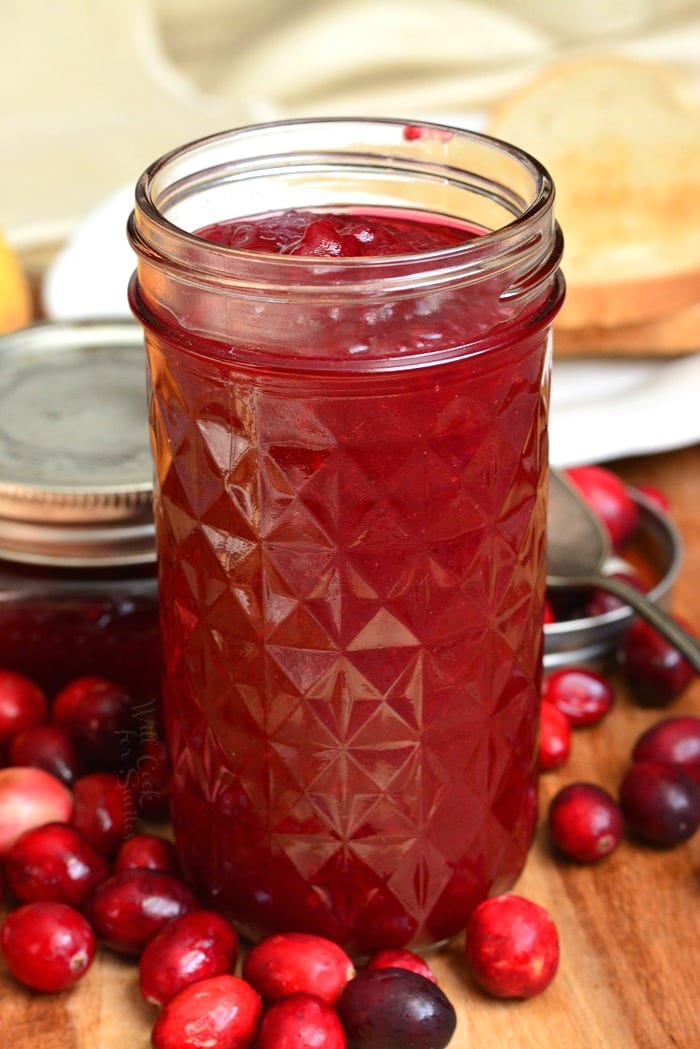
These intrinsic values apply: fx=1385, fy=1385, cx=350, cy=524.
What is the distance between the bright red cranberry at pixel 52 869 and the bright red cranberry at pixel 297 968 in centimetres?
→ 15

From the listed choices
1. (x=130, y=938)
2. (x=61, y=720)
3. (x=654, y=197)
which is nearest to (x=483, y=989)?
(x=130, y=938)

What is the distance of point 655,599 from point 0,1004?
2.24 feet

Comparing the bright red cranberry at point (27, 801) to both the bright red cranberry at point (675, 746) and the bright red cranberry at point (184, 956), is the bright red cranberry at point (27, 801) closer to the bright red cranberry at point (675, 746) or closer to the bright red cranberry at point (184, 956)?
the bright red cranberry at point (184, 956)

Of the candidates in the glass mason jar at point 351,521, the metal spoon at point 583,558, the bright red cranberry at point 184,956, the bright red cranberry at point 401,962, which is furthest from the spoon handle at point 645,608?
the bright red cranberry at point 184,956

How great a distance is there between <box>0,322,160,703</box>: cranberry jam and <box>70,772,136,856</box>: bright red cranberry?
9 cm

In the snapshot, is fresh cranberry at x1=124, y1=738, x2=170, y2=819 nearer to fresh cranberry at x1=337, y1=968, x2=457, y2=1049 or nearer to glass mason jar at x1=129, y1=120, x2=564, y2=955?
glass mason jar at x1=129, y1=120, x2=564, y2=955

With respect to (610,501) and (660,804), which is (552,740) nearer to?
(660,804)

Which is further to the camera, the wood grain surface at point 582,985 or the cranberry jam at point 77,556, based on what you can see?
the cranberry jam at point 77,556

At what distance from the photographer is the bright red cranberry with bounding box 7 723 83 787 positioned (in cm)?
116

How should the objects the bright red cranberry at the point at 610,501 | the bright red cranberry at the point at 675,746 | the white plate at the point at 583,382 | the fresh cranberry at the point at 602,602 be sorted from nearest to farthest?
1. the bright red cranberry at the point at 675,746
2. the fresh cranberry at the point at 602,602
3. the bright red cranberry at the point at 610,501
4. the white plate at the point at 583,382

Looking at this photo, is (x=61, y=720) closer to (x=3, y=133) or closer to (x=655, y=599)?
(x=655, y=599)

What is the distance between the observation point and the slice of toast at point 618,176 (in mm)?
1741

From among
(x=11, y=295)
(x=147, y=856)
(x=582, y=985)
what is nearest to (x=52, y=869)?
(x=147, y=856)

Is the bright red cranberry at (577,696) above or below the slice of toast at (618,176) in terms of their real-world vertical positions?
below
